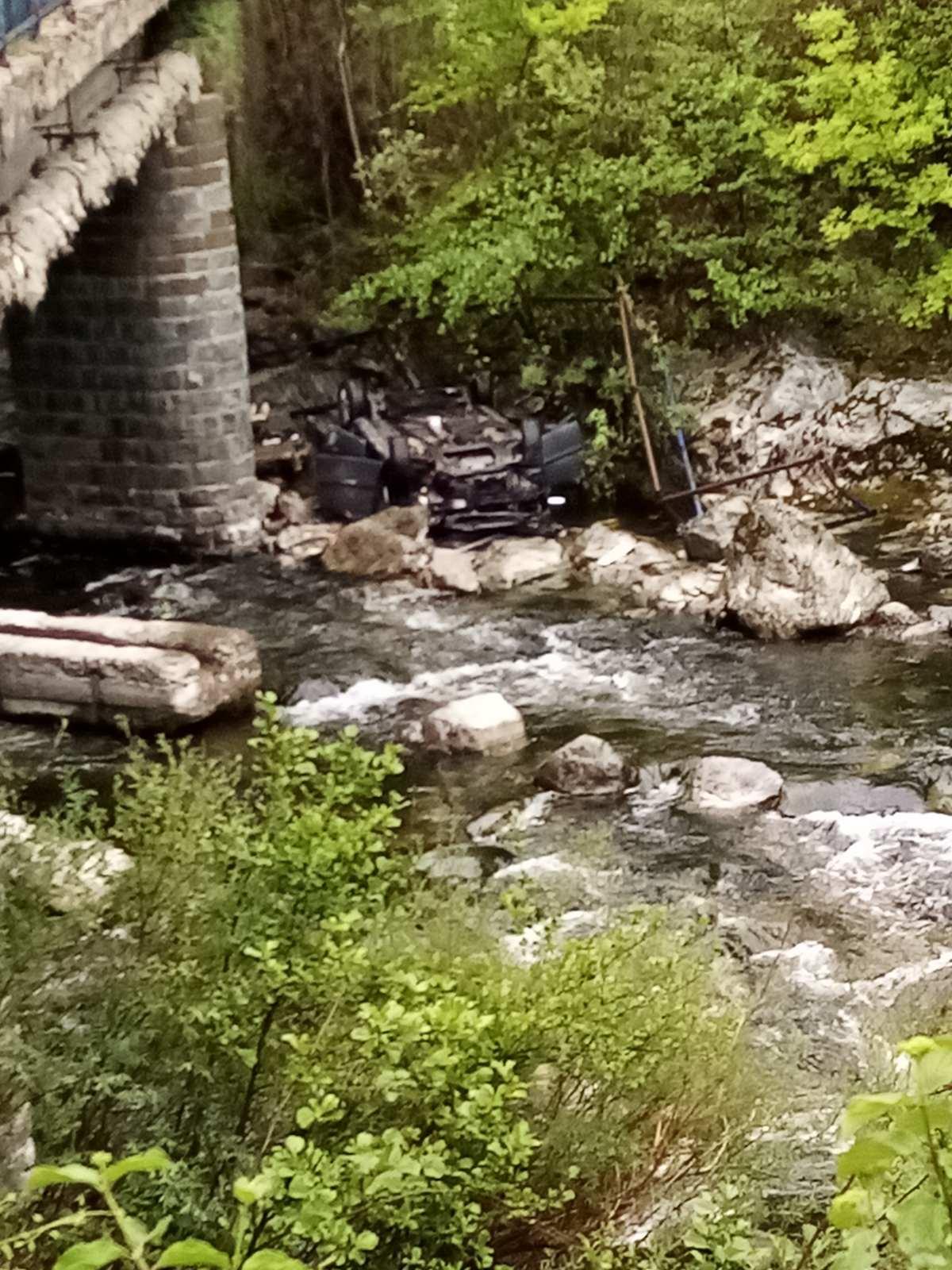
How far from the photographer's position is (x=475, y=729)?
7.72 meters

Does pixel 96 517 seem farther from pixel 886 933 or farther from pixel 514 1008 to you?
pixel 514 1008

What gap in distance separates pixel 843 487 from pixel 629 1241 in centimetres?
886

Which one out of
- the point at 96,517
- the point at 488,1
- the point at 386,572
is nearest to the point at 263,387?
the point at 96,517

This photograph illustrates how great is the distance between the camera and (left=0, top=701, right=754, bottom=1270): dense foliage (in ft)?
9.43

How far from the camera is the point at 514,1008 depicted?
3.36 meters

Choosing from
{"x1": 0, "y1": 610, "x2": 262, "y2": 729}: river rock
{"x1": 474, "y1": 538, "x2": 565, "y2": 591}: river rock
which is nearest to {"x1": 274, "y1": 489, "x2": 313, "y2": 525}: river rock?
{"x1": 474, "y1": 538, "x2": 565, "y2": 591}: river rock

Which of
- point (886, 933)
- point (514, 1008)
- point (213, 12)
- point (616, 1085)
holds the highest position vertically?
point (213, 12)

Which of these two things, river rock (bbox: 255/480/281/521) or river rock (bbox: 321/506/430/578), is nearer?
river rock (bbox: 321/506/430/578)

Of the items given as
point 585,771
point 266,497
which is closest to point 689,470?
point 266,497

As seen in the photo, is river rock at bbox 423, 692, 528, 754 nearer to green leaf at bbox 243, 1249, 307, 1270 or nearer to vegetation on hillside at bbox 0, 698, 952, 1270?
vegetation on hillside at bbox 0, 698, 952, 1270

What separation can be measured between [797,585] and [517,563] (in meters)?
2.25

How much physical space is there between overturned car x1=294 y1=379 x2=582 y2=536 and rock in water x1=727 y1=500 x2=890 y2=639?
7.38 ft

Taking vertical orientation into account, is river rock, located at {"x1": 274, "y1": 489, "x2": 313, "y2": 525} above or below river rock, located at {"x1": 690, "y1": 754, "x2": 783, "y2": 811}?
above

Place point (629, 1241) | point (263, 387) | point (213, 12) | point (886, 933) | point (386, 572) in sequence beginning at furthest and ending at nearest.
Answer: point (263, 387)
point (386, 572)
point (213, 12)
point (886, 933)
point (629, 1241)
